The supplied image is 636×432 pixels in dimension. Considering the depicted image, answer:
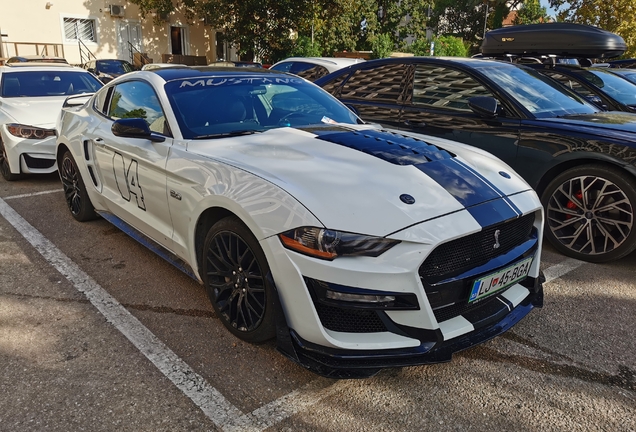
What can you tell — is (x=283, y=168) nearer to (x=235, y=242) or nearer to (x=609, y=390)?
(x=235, y=242)

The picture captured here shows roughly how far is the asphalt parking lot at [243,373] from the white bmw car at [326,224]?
25 centimetres

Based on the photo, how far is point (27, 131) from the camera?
21.0ft

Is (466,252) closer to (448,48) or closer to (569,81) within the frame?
(569,81)

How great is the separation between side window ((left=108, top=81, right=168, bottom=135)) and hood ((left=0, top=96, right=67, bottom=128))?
2.59 m

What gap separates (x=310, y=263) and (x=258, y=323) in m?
0.62

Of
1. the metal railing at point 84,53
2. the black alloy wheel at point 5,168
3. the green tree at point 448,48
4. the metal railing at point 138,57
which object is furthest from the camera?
the green tree at point 448,48

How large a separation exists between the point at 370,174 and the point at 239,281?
92 centimetres

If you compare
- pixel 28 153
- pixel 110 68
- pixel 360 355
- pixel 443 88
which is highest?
pixel 110 68

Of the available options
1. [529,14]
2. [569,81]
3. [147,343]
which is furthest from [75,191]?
[529,14]

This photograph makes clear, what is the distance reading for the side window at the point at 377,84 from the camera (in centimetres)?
542

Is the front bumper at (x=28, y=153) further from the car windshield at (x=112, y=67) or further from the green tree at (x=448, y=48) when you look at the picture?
the green tree at (x=448, y=48)

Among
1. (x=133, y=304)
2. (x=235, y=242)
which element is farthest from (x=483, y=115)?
(x=133, y=304)

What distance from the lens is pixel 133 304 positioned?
136 inches

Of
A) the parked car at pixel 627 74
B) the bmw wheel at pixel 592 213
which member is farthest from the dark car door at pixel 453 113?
the parked car at pixel 627 74
